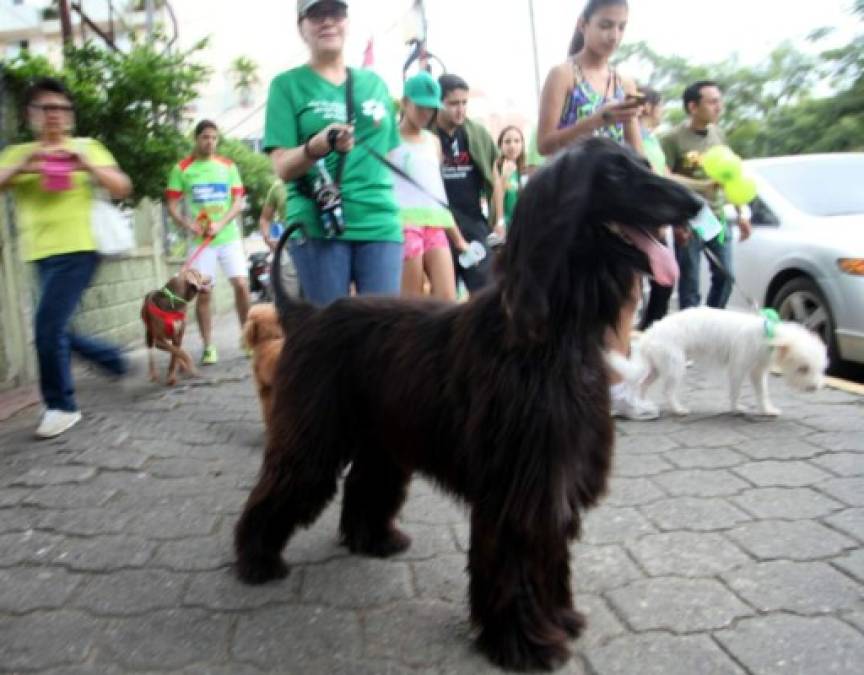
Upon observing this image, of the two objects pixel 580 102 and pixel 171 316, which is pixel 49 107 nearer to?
pixel 171 316

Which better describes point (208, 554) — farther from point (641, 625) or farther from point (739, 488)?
point (739, 488)

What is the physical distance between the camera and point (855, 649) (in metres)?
2.21

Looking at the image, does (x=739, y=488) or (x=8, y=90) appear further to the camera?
(x=8, y=90)

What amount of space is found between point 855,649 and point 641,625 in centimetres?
61

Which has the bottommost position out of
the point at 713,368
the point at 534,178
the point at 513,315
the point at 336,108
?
the point at 713,368

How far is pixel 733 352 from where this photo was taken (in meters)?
4.78

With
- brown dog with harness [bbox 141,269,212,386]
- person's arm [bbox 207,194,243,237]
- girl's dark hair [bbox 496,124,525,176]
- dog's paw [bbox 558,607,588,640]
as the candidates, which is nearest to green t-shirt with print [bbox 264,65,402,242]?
dog's paw [bbox 558,607,588,640]

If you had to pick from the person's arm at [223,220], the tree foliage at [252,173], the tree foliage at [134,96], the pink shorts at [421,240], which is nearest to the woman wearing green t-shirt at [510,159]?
the person's arm at [223,220]

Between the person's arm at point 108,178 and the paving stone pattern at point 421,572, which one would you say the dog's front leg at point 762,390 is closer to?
the paving stone pattern at point 421,572

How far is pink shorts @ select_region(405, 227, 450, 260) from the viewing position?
184 inches

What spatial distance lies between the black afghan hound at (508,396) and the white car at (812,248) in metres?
4.22

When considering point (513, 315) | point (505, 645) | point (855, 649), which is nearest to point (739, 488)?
point (855, 649)

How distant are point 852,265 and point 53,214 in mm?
5558

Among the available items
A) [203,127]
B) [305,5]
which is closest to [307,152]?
[305,5]
